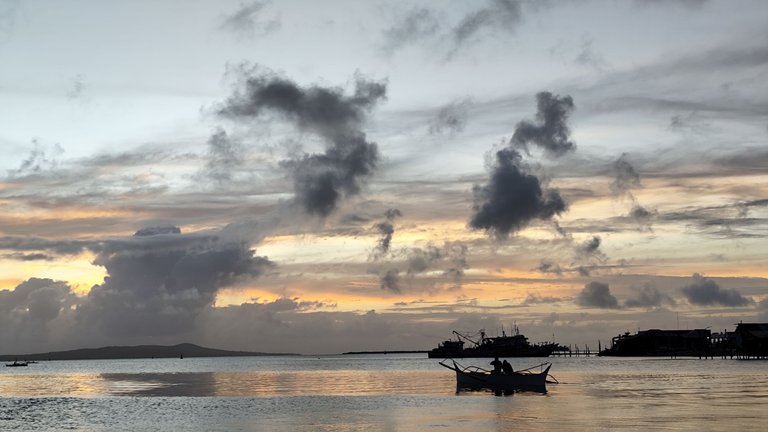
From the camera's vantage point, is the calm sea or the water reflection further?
the water reflection

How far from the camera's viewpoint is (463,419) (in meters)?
63.2

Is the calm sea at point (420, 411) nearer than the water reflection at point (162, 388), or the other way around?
the calm sea at point (420, 411)

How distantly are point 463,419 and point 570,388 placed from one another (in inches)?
1661

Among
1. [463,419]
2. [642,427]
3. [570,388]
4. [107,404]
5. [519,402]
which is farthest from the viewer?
[570,388]

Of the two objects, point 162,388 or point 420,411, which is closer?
point 420,411

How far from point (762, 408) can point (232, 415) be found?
4440 cm

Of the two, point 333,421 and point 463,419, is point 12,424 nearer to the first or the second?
point 333,421

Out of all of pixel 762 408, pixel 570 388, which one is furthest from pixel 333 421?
pixel 570 388

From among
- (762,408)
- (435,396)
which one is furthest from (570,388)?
(762,408)

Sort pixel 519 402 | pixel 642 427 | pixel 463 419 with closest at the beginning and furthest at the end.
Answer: pixel 642 427 → pixel 463 419 → pixel 519 402

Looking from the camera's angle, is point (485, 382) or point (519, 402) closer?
point (519, 402)

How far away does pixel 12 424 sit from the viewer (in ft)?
218

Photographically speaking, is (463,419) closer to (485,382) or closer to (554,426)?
(554,426)

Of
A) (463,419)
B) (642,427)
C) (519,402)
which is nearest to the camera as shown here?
(642,427)
